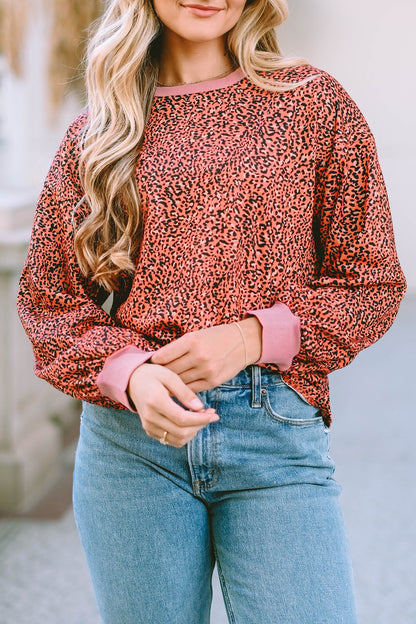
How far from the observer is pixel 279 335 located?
1034mm

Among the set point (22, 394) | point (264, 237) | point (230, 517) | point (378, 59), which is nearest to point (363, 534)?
point (22, 394)

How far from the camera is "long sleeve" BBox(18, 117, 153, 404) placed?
1.15 meters

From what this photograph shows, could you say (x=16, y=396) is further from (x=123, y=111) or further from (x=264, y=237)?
(x=264, y=237)

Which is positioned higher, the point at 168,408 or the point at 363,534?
the point at 168,408

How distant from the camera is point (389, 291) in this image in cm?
111

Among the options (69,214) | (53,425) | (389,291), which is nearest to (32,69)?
(53,425)

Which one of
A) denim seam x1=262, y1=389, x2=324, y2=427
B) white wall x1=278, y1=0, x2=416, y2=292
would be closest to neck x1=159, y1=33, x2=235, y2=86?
denim seam x1=262, y1=389, x2=324, y2=427

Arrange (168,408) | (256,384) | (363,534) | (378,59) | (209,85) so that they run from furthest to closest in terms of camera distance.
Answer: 1. (363,534)
2. (378,59)
3. (209,85)
4. (256,384)
5. (168,408)

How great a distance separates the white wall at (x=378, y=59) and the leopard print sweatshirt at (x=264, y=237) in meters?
1.31

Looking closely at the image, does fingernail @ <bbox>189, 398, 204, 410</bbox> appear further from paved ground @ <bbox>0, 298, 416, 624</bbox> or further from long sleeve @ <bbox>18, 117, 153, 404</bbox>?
paved ground @ <bbox>0, 298, 416, 624</bbox>

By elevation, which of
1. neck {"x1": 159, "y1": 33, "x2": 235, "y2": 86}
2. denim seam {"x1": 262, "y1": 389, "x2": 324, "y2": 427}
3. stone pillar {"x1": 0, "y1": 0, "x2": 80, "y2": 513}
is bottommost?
stone pillar {"x1": 0, "y1": 0, "x2": 80, "y2": 513}

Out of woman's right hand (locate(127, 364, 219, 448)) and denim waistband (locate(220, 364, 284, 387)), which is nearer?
woman's right hand (locate(127, 364, 219, 448))

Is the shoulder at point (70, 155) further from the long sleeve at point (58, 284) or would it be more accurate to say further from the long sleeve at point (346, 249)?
the long sleeve at point (346, 249)

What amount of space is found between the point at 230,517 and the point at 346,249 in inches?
15.5
